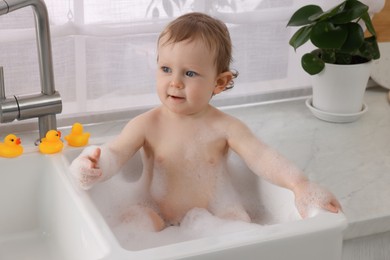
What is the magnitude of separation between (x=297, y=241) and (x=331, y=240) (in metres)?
0.06

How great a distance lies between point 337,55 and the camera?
1699mm

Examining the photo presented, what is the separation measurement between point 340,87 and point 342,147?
6.6 inches

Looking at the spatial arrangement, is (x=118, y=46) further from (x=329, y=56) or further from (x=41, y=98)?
(x=329, y=56)

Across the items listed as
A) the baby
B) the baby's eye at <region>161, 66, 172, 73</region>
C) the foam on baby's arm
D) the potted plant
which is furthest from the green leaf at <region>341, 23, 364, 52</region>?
the foam on baby's arm

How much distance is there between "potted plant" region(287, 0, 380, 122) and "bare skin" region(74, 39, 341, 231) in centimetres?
44

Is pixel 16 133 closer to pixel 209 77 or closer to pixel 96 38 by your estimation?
pixel 96 38

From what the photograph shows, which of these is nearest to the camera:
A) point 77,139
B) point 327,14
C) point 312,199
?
point 312,199

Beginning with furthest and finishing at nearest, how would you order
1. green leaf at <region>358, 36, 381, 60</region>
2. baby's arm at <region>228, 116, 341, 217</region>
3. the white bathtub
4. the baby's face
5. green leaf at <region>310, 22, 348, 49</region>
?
1. green leaf at <region>358, 36, 381, 60</region>
2. green leaf at <region>310, 22, 348, 49</region>
3. the baby's face
4. baby's arm at <region>228, 116, 341, 217</region>
5. the white bathtub

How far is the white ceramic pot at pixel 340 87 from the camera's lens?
166 centimetres

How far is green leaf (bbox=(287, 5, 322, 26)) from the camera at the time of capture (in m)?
1.64

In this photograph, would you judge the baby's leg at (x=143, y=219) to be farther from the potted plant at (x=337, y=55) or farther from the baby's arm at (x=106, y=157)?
the potted plant at (x=337, y=55)

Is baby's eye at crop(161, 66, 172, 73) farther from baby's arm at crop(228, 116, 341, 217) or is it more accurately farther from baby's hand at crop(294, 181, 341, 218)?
baby's hand at crop(294, 181, 341, 218)

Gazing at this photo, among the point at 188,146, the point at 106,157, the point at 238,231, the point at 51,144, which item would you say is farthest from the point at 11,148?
the point at 238,231

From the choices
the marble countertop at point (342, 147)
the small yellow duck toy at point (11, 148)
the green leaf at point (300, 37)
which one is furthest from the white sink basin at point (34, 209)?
the green leaf at point (300, 37)
